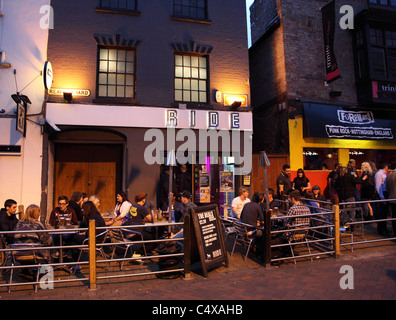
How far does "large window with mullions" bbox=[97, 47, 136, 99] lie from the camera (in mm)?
10305

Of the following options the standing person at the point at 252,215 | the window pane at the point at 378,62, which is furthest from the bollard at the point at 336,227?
the window pane at the point at 378,62

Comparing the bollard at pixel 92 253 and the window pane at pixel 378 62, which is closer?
the bollard at pixel 92 253

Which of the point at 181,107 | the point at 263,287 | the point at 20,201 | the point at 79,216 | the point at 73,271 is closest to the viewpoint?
the point at 263,287

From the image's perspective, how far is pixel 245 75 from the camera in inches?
454

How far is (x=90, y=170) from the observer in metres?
10.5

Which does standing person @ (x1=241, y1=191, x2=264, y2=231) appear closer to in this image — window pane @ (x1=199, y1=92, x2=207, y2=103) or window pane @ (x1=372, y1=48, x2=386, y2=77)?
window pane @ (x1=199, y1=92, x2=207, y2=103)

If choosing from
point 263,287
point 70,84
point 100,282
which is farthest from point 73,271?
point 70,84

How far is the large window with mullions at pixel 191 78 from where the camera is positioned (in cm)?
1098

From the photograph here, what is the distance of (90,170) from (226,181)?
513 cm

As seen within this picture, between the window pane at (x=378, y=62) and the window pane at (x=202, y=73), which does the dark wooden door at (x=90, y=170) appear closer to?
the window pane at (x=202, y=73)

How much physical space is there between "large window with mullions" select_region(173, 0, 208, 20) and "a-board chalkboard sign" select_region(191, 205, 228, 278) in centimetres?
841

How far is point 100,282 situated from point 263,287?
114 inches

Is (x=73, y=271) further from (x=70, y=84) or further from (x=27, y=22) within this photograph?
(x=27, y=22)

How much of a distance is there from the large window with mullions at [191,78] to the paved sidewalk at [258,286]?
22.7 ft
